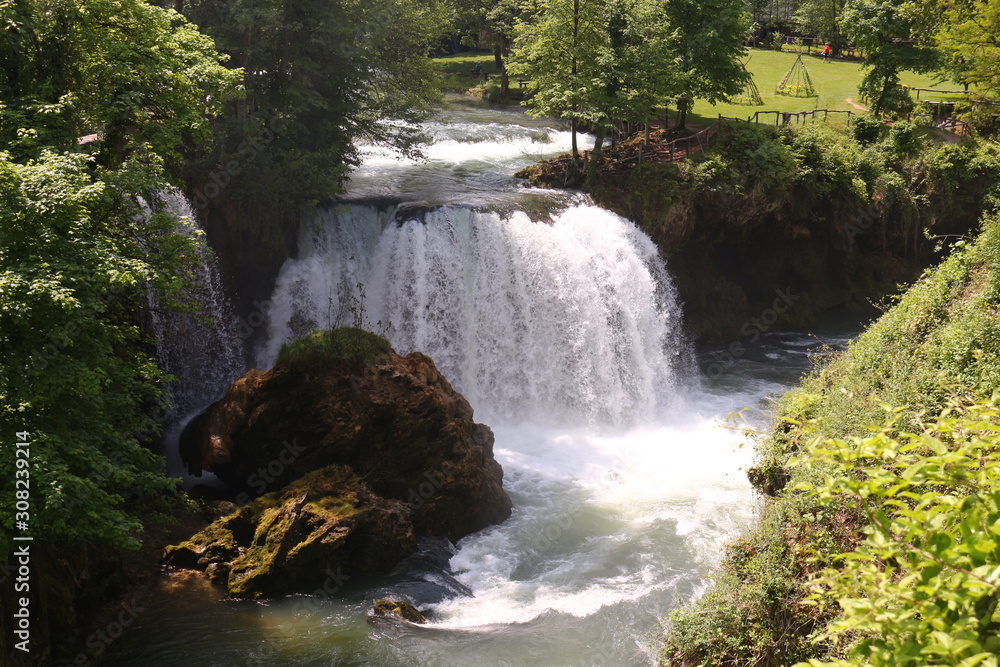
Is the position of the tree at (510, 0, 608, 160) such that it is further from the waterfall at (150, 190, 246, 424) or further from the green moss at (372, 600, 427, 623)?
the green moss at (372, 600, 427, 623)

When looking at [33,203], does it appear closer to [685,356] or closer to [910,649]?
[910,649]

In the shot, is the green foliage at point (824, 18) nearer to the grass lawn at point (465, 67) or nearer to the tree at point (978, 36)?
the grass lawn at point (465, 67)

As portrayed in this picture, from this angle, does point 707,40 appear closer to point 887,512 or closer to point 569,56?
point 569,56

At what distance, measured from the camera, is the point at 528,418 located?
65.9 ft

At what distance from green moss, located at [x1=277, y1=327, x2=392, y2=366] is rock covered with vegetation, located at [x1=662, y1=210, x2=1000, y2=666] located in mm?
7767

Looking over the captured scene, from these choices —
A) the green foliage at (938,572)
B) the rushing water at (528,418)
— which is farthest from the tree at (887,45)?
the green foliage at (938,572)

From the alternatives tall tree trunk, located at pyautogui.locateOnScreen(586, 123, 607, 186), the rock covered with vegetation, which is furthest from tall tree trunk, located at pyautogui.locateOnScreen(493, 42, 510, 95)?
the rock covered with vegetation

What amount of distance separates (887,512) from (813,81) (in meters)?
38.6

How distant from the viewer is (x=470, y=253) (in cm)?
1994

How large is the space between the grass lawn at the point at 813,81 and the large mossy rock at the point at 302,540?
23.1 meters

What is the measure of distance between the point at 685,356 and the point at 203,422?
14.0 metres

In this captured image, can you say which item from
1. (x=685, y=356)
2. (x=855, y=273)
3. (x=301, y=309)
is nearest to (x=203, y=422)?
(x=301, y=309)

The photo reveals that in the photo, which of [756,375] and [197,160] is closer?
[197,160]

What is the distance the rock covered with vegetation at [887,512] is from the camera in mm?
3566
